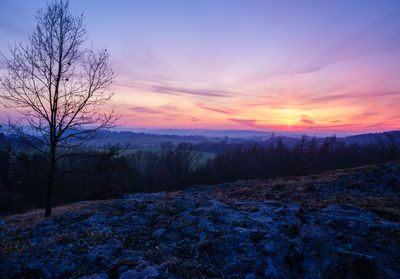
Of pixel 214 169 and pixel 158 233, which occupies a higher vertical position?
pixel 158 233

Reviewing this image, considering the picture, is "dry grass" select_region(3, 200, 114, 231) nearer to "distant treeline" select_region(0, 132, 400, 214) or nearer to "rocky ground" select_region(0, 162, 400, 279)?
"rocky ground" select_region(0, 162, 400, 279)

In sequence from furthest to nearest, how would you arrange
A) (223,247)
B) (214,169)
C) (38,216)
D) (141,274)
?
(214,169) < (38,216) < (223,247) < (141,274)

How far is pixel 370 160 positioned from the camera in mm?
47938

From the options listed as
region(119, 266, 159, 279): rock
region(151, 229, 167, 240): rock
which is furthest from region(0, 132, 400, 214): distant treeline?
region(119, 266, 159, 279): rock

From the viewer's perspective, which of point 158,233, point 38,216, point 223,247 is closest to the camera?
point 223,247

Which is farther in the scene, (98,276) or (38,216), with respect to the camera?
(38,216)

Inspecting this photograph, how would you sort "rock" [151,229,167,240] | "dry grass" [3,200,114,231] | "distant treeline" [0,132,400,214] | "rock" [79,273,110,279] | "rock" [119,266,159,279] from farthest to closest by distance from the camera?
"distant treeline" [0,132,400,214], "dry grass" [3,200,114,231], "rock" [151,229,167,240], "rock" [79,273,110,279], "rock" [119,266,159,279]

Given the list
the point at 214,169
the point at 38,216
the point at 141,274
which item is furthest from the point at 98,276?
the point at 214,169

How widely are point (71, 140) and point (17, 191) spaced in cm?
3744

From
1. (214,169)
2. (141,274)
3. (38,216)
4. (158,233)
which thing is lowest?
(214,169)

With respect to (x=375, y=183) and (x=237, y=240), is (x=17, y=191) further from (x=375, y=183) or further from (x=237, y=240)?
(x=375, y=183)

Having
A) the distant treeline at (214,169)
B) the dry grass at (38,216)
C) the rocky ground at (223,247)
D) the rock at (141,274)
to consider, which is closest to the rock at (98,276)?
the rocky ground at (223,247)

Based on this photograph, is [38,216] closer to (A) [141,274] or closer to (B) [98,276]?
(B) [98,276]

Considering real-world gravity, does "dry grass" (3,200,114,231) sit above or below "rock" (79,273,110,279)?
below
